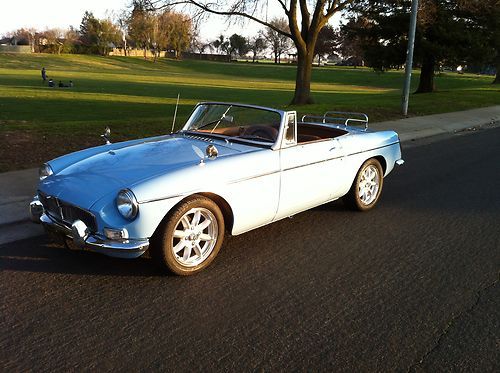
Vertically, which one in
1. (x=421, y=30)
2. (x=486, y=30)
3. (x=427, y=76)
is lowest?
(x=427, y=76)

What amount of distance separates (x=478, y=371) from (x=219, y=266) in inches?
82.9

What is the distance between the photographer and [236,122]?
16.3 ft

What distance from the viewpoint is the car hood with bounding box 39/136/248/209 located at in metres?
3.63

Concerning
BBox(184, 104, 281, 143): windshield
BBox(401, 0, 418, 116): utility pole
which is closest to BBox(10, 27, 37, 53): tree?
BBox(401, 0, 418, 116): utility pole

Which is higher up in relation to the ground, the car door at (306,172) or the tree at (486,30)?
the tree at (486,30)

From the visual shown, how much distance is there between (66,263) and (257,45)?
145415mm

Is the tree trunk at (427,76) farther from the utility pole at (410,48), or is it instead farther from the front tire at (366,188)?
the front tire at (366,188)

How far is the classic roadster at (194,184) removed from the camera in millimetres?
3514

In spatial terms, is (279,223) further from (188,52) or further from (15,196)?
(188,52)

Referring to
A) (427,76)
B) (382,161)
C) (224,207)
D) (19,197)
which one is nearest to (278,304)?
(224,207)

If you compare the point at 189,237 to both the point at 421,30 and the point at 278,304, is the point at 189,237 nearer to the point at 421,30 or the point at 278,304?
the point at 278,304

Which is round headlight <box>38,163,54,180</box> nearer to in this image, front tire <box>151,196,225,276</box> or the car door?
front tire <box>151,196,225,276</box>

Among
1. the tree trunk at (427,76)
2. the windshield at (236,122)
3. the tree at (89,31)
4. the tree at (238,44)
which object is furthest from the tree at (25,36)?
the windshield at (236,122)

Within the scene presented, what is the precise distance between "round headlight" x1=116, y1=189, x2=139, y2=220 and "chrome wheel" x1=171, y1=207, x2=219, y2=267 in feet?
1.20
